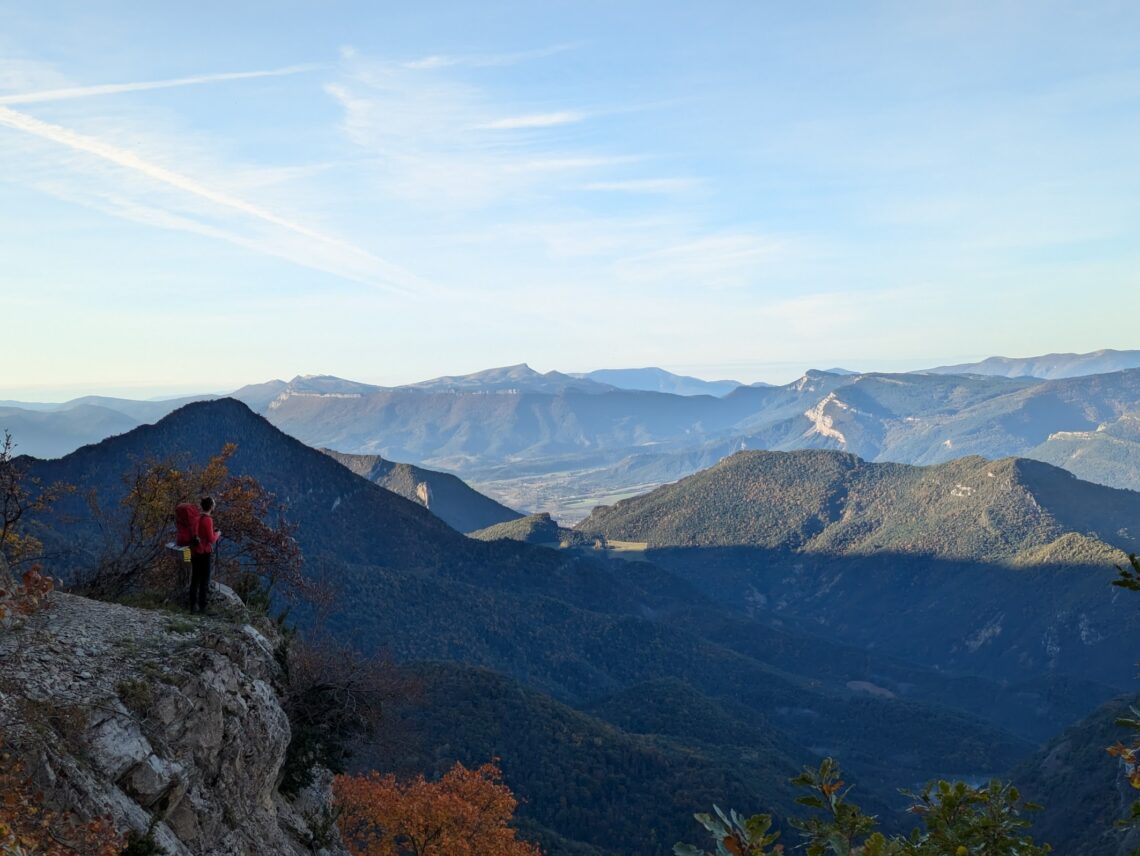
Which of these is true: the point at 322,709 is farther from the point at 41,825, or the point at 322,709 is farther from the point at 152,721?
the point at 41,825

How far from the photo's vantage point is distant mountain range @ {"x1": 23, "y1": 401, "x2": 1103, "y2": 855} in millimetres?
66812

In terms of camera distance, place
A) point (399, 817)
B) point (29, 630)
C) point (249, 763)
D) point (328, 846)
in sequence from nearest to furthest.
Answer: point (29, 630) < point (249, 763) < point (328, 846) < point (399, 817)

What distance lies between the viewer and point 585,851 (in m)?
54.0

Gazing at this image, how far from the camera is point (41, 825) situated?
12617 mm

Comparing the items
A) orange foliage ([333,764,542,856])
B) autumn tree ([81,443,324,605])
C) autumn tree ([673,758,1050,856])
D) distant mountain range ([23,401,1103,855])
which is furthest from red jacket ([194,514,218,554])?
orange foliage ([333,764,542,856])

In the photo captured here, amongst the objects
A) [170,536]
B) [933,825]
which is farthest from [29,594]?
[933,825]

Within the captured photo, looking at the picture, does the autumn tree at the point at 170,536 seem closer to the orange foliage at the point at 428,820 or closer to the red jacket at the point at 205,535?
the red jacket at the point at 205,535

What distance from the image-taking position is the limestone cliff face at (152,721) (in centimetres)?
1492

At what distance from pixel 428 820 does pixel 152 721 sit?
809 inches

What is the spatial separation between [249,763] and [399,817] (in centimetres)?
1627

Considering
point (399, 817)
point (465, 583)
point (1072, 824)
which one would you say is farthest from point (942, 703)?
point (399, 817)

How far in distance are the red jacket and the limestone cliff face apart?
1.83m

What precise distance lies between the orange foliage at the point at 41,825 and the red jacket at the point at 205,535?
8098 mm

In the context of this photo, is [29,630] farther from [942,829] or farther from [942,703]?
[942,703]
